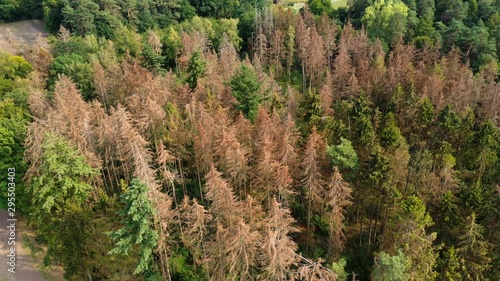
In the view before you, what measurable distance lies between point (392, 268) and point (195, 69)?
128 feet

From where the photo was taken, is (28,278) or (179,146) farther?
(179,146)

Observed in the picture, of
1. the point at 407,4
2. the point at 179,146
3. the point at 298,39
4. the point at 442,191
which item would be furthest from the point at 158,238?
the point at 407,4

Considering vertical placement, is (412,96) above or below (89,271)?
above

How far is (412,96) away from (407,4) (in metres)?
41.3

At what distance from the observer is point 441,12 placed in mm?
87375

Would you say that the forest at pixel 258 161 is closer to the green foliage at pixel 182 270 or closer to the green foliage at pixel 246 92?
the green foliage at pixel 182 270

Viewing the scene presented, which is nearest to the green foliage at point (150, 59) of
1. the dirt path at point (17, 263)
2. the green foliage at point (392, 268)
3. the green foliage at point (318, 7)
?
the dirt path at point (17, 263)

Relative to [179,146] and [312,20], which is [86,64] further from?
[312,20]

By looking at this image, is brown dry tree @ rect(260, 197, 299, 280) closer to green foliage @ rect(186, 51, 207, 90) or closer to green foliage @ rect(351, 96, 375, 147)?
green foliage @ rect(351, 96, 375, 147)

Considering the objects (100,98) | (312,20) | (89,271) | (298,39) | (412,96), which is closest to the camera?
(89,271)

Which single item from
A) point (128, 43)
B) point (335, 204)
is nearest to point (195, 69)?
point (128, 43)

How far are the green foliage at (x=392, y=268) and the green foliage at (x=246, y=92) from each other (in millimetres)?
26696

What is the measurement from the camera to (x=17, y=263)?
43.2m

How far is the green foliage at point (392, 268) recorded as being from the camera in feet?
97.8
